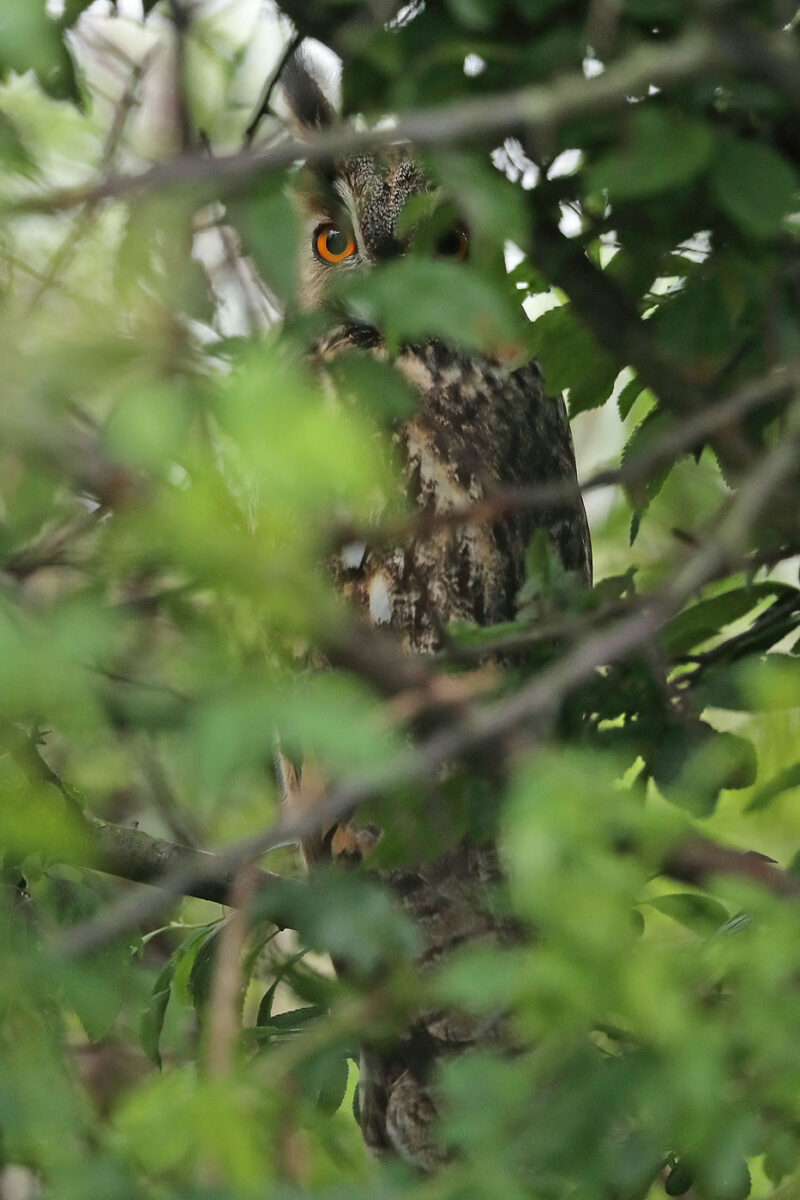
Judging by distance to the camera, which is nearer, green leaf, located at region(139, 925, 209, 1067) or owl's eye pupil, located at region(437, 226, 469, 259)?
green leaf, located at region(139, 925, 209, 1067)

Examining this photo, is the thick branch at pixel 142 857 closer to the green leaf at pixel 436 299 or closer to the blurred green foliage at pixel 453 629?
the blurred green foliage at pixel 453 629

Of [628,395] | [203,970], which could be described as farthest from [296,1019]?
[628,395]

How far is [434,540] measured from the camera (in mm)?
1937

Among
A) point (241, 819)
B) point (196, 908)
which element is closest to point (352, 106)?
point (196, 908)

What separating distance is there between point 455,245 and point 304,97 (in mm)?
371

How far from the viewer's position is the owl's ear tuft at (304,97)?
7.08ft

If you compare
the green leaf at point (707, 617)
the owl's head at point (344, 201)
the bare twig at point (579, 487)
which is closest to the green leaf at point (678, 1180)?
the green leaf at point (707, 617)

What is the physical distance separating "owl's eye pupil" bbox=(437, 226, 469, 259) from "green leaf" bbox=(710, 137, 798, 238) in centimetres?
121

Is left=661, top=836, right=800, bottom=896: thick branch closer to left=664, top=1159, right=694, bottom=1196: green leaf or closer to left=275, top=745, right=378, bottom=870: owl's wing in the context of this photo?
left=664, top=1159, right=694, bottom=1196: green leaf

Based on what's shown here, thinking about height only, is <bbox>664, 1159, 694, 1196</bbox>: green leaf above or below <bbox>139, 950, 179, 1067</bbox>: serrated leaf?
above

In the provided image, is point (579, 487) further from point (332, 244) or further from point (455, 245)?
point (332, 244)

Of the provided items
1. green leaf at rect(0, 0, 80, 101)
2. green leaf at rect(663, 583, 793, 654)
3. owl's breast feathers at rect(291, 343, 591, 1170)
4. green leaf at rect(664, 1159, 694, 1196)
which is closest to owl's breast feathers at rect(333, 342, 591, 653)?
owl's breast feathers at rect(291, 343, 591, 1170)

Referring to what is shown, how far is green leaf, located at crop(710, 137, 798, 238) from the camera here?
0.90 m

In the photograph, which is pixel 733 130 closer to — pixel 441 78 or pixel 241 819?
pixel 441 78
